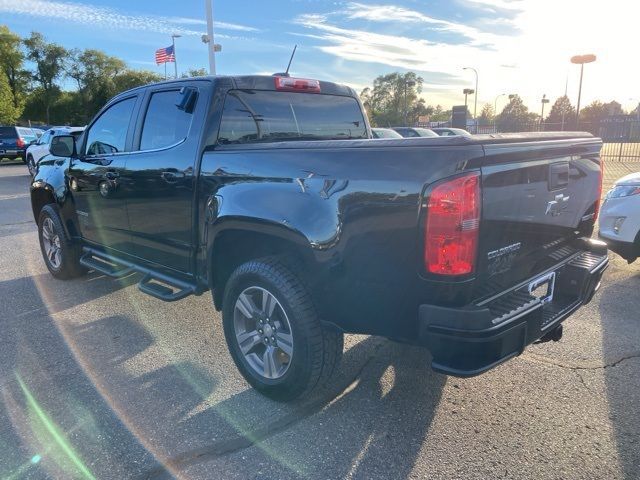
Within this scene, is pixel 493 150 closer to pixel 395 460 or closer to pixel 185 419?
pixel 395 460

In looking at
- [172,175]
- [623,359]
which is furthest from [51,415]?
[623,359]

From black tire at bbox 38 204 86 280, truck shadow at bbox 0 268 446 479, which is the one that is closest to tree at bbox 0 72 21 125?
black tire at bbox 38 204 86 280

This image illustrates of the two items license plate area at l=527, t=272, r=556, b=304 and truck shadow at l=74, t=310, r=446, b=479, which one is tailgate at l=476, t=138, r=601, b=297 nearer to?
license plate area at l=527, t=272, r=556, b=304

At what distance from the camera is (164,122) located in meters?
3.81

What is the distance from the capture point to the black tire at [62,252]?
17.1ft

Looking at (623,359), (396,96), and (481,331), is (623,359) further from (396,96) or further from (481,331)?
(396,96)

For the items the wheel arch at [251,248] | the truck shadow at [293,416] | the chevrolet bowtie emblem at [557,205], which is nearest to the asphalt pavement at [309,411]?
the truck shadow at [293,416]

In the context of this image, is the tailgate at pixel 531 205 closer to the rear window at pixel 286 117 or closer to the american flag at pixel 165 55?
the rear window at pixel 286 117

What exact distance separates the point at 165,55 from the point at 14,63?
42.6 meters

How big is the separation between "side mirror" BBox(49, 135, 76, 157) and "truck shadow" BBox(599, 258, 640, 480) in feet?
16.2

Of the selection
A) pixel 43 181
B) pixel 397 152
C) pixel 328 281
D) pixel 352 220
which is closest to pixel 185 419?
pixel 328 281

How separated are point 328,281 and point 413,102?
303ft

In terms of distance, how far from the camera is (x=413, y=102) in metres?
89.8

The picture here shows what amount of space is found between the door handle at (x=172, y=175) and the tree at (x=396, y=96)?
84.1 meters
